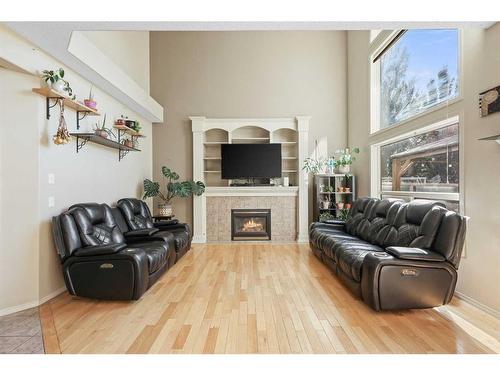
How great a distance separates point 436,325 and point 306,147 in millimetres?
4534

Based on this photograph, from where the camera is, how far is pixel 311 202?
671 cm

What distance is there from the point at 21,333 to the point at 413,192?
489 centimetres

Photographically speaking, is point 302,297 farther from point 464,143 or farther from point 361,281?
point 464,143

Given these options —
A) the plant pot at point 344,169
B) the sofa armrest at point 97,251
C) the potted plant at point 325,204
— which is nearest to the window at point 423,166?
the plant pot at point 344,169

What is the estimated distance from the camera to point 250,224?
658 centimetres

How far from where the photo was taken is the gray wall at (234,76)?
6.73m

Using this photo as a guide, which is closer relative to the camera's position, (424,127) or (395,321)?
(395,321)

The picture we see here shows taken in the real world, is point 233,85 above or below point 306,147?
above

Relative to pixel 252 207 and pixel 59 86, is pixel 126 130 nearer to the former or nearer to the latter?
pixel 59 86

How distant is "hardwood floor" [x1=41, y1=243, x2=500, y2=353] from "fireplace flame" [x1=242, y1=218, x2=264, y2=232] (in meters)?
2.74

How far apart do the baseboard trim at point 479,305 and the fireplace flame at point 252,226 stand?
3.91 m

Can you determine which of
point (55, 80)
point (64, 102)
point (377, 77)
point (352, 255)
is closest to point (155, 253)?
point (64, 102)
